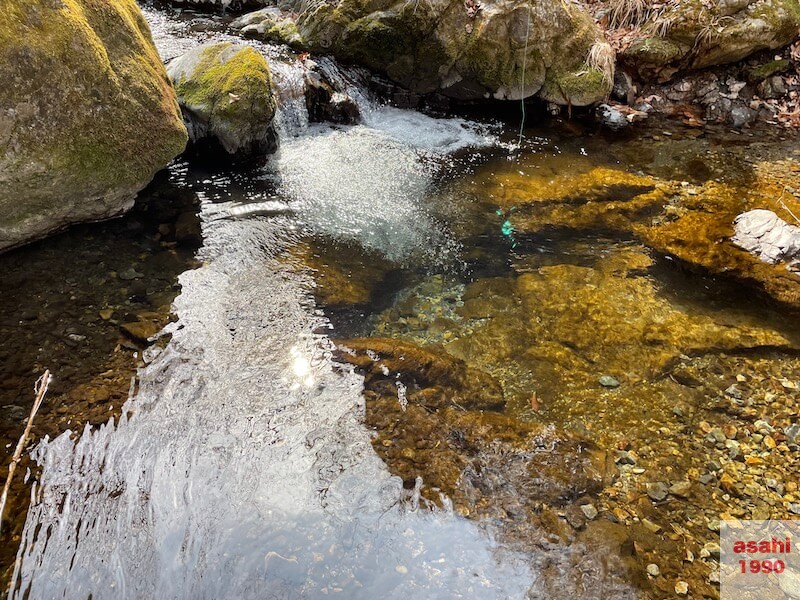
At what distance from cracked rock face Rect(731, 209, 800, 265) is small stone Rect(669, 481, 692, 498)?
10.5 ft

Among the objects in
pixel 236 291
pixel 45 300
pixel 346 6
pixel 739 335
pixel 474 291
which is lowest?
pixel 739 335

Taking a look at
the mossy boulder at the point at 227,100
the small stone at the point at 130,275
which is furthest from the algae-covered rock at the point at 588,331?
the mossy boulder at the point at 227,100

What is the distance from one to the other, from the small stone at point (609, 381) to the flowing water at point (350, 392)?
0.21 ft

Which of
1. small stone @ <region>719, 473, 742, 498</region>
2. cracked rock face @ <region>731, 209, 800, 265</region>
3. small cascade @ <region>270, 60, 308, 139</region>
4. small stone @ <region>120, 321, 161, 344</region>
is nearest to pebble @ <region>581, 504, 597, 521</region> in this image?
small stone @ <region>719, 473, 742, 498</region>

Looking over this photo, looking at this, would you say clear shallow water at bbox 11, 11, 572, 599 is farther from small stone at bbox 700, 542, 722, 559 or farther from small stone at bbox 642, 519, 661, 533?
small stone at bbox 700, 542, 722, 559

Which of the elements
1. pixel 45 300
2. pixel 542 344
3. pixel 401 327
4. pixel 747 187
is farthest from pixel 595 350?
pixel 45 300

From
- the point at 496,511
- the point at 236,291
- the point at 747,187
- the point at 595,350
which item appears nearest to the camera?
the point at 496,511

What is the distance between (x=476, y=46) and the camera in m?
8.08

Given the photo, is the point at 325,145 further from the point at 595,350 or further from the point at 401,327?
the point at 595,350

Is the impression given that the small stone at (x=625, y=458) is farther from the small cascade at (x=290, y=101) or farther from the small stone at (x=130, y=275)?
the small cascade at (x=290, y=101)

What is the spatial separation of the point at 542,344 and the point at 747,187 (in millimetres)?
4544

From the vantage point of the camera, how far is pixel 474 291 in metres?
4.89

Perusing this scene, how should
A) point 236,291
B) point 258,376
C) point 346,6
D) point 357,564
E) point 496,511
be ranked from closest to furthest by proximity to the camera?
1. point 357,564
2. point 496,511
3. point 258,376
4. point 236,291
5. point 346,6

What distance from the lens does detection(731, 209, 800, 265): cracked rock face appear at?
16.8ft
